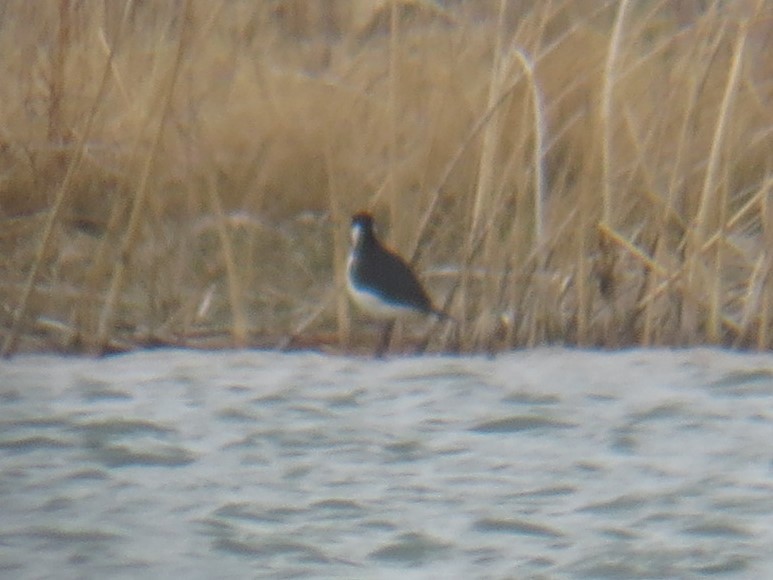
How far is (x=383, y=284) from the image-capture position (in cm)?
442

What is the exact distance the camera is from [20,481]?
3246 mm

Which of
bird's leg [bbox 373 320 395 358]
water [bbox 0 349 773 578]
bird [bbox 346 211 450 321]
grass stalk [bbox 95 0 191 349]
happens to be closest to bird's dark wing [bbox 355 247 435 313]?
bird [bbox 346 211 450 321]

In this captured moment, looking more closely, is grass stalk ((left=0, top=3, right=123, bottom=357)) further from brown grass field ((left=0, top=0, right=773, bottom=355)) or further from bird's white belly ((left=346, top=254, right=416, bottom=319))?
bird's white belly ((left=346, top=254, right=416, bottom=319))

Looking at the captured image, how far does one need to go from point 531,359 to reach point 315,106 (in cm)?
202

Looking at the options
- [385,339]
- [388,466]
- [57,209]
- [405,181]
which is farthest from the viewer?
[405,181]

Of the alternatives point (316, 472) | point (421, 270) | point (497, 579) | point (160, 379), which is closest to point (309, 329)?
point (421, 270)

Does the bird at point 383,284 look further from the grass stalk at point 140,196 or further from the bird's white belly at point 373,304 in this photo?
the grass stalk at point 140,196

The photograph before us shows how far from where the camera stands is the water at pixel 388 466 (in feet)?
9.39

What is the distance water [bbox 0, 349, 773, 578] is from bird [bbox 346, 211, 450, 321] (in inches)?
9.4

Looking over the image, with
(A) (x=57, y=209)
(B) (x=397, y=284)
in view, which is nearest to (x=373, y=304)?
→ (B) (x=397, y=284)

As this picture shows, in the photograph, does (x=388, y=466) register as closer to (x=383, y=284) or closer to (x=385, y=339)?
(x=383, y=284)

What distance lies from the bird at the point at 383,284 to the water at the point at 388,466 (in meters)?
0.24

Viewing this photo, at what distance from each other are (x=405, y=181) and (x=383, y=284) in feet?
1.46

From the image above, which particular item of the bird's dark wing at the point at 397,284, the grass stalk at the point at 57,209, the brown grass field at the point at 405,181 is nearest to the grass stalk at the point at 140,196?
the brown grass field at the point at 405,181
